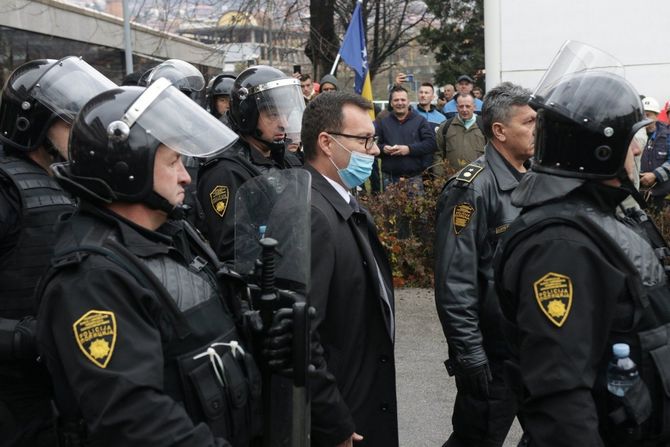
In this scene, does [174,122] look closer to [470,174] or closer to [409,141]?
[470,174]

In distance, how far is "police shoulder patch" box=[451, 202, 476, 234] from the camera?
3.89 metres

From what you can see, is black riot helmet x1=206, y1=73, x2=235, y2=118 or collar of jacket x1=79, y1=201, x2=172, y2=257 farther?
black riot helmet x1=206, y1=73, x2=235, y2=118

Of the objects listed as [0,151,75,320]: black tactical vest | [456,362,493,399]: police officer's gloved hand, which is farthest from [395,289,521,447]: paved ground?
[0,151,75,320]: black tactical vest

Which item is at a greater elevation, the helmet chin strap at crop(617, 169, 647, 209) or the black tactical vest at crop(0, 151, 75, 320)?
the helmet chin strap at crop(617, 169, 647, 209)

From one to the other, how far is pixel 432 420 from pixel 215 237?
2.05m

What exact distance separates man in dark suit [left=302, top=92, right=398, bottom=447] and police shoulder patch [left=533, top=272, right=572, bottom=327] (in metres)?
0.88

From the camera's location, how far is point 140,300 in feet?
7.38

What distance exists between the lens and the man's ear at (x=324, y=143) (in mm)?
3508

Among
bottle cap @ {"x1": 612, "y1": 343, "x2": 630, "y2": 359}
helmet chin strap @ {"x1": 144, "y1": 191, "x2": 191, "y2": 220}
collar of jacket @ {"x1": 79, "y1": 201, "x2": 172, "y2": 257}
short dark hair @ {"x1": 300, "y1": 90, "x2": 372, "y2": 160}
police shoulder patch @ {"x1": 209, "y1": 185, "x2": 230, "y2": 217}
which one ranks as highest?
short dark hair @ {"x1": 300, "y1": 90, "x2": 372, "y2": 160}

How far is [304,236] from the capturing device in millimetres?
2701

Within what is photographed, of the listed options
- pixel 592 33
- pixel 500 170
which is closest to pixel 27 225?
pixel 500 170

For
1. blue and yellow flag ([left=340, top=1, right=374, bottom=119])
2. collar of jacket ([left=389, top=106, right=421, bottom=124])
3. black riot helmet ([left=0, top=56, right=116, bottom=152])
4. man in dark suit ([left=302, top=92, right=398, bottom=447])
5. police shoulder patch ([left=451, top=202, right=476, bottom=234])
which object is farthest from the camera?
blue and yellow flag ([left=340, top=1, right=374, bottom=119])

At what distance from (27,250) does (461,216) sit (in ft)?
6.45

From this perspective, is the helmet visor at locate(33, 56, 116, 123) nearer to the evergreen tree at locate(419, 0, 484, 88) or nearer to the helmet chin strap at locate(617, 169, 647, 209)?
the helmet chin strap at locate(617, 169, 647, 209)
